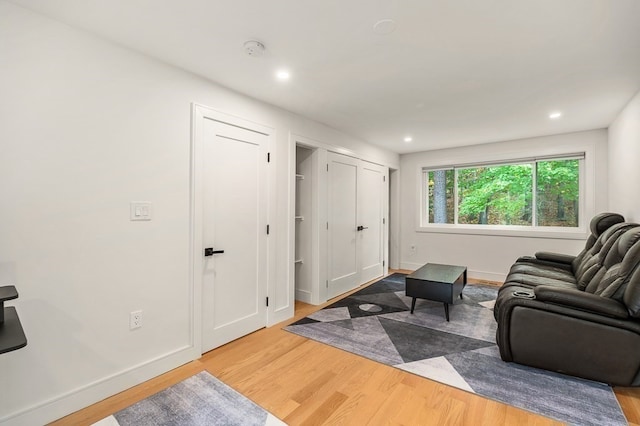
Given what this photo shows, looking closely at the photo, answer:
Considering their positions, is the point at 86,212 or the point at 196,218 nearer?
the point at 86,212

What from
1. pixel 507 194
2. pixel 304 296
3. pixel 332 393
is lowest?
pixel 332 393

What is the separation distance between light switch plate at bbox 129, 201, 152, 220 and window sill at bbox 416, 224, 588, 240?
184 inches

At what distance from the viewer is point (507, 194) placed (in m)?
4.87

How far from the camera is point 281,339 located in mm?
2770

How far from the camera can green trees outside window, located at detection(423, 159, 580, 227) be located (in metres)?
4.41

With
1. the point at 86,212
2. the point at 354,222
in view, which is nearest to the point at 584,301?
the point at 354,222

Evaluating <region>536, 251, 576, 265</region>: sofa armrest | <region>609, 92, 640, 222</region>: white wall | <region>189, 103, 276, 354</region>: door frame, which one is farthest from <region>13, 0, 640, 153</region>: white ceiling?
<region>536, 251, 576, 265</region>: sofa armrest

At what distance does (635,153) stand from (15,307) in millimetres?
5033

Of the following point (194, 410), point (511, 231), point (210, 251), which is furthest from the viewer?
point (511, 231)

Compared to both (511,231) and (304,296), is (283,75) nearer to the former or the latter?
(304,296)

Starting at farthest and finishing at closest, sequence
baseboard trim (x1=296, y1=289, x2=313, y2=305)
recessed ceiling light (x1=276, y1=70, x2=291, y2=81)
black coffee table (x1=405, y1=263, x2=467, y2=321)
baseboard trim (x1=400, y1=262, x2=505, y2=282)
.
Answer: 1. baseboard trim (x1=400, y1=262, x2=505, y2=282)
2. baseboard trim (x1=296, y1=289, x2=313, y2=305)
3. black coffee table (x1=405, y1=263, x2=467, y2=321)
4. recessed ceiling light (x1=276, y1=70, x2=291, y2=81)

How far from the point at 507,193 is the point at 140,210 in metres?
5.25

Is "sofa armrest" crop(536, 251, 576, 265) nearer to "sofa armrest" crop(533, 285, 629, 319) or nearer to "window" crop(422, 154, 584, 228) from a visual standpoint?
"window" crop(422, 154, 584, 228)

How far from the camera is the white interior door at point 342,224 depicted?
13.0 ft
